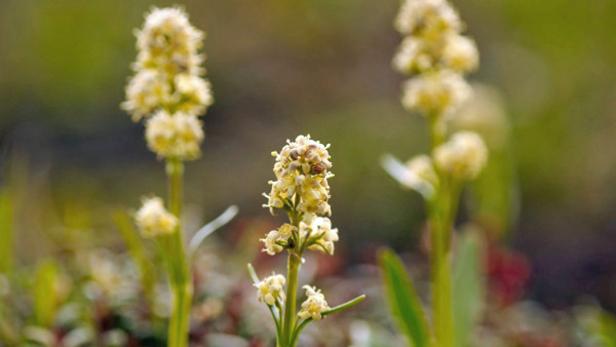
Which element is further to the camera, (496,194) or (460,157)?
(496,194)

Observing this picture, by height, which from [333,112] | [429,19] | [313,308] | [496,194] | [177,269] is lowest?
[313,308]

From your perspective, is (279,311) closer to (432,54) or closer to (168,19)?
(168,19)

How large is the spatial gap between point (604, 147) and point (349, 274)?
220 cm

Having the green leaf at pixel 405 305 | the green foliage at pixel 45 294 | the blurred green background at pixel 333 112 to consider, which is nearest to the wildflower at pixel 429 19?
the green leaf at pixel 405 305

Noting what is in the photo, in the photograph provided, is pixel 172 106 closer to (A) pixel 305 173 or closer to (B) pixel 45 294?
(A) pixel 305 173

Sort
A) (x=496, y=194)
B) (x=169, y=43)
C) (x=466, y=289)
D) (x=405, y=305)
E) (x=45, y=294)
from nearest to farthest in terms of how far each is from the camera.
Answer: (x=169, y=43), (x=405, y=305), (x=45, y=294), (x=466, y=289), (x=496, y=194)

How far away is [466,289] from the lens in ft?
8.16

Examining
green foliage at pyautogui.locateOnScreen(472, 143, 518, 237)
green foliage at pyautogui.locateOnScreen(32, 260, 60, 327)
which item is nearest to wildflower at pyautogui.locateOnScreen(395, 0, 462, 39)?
green foliage at pyautogui.locateOnScreen(32, 260, 60, 327)

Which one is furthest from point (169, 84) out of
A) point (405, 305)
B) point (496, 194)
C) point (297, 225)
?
point (496, 194)

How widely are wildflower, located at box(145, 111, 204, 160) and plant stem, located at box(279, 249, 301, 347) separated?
0.46 metres

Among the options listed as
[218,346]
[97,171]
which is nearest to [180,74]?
Result: [218,346]

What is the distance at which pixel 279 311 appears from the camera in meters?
1.31

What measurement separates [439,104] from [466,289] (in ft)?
2.24

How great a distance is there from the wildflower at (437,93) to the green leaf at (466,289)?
0.58m
